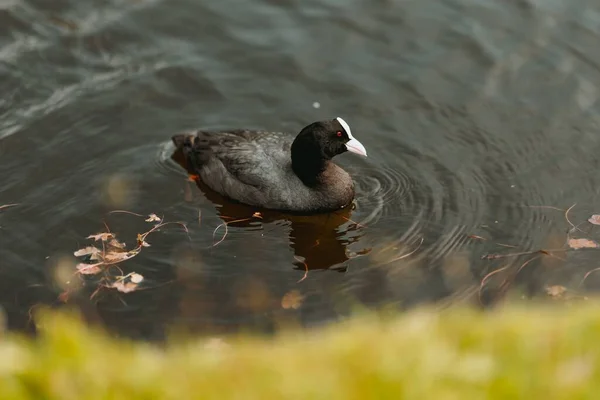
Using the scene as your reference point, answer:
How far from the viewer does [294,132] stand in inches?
424

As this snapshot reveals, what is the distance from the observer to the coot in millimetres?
9562

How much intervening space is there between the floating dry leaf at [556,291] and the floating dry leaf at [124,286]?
13.3 feet

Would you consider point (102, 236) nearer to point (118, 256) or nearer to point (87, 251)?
point (87, 251)

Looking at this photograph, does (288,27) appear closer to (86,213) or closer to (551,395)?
(86,213)

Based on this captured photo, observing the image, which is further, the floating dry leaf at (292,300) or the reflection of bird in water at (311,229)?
the reflection of bird in water at (311,229)

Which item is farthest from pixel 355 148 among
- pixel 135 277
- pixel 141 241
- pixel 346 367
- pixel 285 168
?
pixel 346 367

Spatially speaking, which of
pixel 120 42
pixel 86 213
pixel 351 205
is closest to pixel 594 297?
Answer: pixel 351 205

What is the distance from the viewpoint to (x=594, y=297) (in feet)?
27.3

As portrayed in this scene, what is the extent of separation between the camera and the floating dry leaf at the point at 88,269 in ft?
27.6

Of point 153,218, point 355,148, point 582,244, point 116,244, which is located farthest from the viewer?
point 355,148

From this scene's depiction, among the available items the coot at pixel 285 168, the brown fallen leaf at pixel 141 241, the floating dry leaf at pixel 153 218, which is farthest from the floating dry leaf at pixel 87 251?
the coot at pixel 285 168

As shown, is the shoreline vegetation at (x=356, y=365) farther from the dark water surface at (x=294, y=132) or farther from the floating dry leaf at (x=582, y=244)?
the floating dry leaf at (x=582, y=244)

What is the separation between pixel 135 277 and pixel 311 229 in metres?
2.12

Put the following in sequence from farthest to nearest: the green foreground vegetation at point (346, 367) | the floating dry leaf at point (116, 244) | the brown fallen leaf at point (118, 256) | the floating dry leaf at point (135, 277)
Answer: the floating dry leaf at point (116, 244) < the brown fallen leaf at point (118, 256) < the floating dry leaf at point (135, 277) < the green foreground vegetation at point (346, 367)
